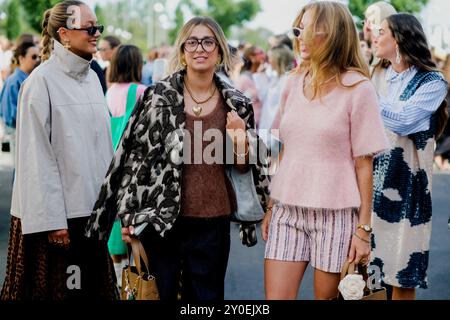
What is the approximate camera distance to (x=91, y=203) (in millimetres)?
4355

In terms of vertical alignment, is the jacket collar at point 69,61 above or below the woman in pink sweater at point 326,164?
above

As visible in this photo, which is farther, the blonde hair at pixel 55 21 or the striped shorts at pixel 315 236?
the blonde hair at pixel 55 21

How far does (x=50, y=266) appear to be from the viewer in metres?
4.33

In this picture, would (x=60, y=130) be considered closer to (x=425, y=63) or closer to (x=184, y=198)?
(x=184, y=198)

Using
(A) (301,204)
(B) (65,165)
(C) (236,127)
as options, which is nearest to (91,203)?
(B) (65,165)

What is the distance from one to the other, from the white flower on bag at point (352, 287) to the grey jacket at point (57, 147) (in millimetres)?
1498

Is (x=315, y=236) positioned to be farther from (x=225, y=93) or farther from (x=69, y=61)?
(x=69, y=61)

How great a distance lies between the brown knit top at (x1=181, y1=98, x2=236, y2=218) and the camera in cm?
394

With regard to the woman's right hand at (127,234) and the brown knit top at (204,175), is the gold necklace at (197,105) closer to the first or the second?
the brown knit top at (204,175)

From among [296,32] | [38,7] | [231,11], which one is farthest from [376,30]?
[231,11]

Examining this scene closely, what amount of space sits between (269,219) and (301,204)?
0.88 feet

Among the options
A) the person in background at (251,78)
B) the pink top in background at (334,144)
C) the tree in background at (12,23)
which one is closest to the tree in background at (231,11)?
the tree in background at (12,23)

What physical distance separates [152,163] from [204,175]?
0.26 m

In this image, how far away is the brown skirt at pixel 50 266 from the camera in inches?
169
